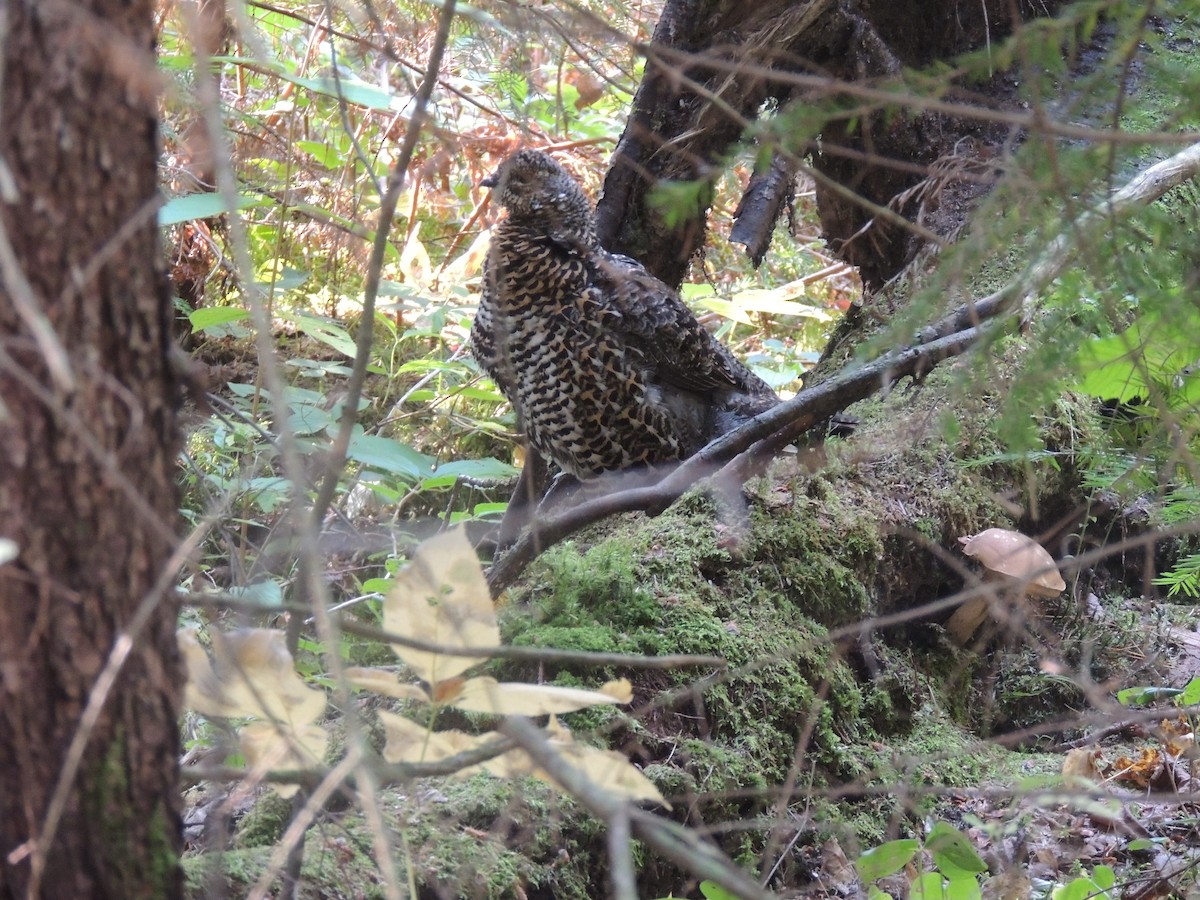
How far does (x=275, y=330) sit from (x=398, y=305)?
67 cm

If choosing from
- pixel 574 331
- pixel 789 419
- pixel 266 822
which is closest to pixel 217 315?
pixel 574 331

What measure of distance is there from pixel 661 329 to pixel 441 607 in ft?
9.27

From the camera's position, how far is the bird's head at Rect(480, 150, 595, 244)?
3.80 m

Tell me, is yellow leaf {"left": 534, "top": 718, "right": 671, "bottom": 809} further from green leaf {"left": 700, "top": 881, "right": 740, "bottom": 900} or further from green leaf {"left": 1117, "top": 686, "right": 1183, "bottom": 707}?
green leaf {"left": 1117, "top": 686, "right": 1183, "bottom": 707}

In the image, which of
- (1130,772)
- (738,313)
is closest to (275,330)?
(738,313)

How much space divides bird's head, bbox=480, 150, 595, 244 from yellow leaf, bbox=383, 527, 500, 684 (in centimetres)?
278

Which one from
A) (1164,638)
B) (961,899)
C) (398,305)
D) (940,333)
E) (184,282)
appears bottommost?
(1164,638)

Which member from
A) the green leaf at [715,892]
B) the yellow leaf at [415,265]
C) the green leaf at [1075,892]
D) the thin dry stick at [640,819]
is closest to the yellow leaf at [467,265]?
the yellow leaf at [415,265]

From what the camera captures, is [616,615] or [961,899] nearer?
[961,899]

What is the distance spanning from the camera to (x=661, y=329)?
392 centimetres

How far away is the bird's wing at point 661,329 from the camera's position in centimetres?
389

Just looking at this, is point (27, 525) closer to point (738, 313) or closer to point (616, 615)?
point (616, 615)

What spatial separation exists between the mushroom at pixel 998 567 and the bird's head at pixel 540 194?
1769mm

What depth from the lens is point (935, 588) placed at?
365cm
